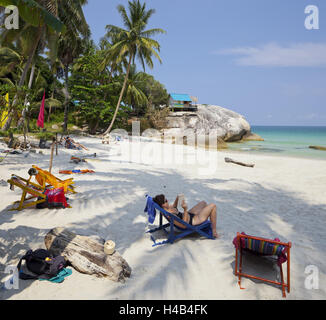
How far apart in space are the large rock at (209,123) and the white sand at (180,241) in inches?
977

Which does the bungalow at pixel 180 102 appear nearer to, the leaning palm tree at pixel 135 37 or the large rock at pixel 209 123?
the large rock at pixel 209 123

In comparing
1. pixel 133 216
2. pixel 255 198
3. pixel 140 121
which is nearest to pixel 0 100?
pixel 133 216

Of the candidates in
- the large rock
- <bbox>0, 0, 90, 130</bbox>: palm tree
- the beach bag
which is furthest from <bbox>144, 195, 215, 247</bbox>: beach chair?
the large rock

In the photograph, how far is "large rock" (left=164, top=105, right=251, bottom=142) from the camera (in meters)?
33.3

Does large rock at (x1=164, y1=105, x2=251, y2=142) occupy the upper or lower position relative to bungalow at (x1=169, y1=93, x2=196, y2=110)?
lower

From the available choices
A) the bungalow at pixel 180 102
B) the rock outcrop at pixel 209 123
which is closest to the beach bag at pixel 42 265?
the rock outcrop at pixel 209 123

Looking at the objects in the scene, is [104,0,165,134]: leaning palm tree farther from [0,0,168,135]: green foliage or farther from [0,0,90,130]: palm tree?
[0,0,90,130]: palm tree

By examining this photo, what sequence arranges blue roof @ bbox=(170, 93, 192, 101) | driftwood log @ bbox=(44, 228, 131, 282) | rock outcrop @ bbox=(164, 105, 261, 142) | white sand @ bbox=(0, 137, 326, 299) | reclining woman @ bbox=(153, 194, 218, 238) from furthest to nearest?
blue roof @ bbox=(170, 93, 192, 101) < rock outcrop @ bbox=(164, 105, 261, 142) < reclining woman @ bbox=(153, 194, 218, 238) < driftwood log @ bbox=(44, 228, 131, 282) < white sand @ bbox=(0, 137, 326, 299)


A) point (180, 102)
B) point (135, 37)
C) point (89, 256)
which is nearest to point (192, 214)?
point (89, 256)

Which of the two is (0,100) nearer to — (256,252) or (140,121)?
(256,252)

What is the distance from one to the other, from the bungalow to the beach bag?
1395 inches

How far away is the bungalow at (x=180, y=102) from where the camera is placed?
37.5 m

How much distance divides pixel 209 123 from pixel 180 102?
7.15 meters

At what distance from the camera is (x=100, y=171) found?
8.91 m
